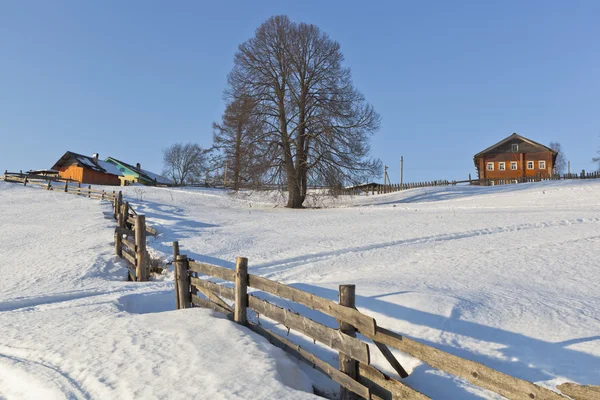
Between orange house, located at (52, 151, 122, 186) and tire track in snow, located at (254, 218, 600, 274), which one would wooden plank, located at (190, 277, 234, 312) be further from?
orange house, located at (52, 151, 122, 186)

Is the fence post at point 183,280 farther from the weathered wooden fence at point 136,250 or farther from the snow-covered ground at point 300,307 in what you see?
the weathered wooden fence at point 136,250

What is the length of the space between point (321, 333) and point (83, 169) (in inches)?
2304

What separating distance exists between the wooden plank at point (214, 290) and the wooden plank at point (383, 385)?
8.05 ft

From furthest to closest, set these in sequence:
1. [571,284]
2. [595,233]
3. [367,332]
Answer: [595,233], [571,284], [367,332]

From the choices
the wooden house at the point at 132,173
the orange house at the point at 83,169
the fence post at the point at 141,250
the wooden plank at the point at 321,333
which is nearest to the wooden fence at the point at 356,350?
the wooden plank at the point at 321,333

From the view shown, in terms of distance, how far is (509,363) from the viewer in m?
5.13

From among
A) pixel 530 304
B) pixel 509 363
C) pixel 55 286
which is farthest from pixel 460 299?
pixel 55 286

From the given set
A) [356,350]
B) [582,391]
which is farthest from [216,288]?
[582,391]

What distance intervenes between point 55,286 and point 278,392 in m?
8.32

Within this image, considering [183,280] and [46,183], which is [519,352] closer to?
[183,280]

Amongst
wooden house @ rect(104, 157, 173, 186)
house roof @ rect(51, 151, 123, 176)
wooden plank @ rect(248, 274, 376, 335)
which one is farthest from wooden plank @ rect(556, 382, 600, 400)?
wooden house @ rect(104, 157, 173, 186)

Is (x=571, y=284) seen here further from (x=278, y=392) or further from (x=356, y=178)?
(x=356, y=178)

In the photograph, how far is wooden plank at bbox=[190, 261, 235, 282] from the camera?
6.25 m

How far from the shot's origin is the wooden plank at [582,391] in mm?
2758
